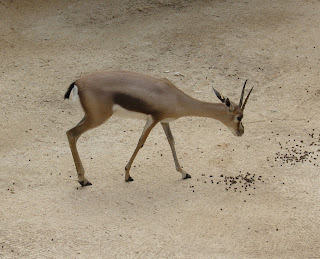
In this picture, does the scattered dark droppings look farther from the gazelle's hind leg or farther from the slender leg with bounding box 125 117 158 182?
the gazelle's hind leg

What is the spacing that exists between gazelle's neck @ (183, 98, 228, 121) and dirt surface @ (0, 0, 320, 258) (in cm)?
109

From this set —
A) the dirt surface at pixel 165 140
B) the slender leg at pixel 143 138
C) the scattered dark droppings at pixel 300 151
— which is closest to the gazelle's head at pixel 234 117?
the dirt surface at pixel 165 140

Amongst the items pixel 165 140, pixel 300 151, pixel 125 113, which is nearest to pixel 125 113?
pixel 125 113

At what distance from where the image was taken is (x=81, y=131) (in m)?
9.82

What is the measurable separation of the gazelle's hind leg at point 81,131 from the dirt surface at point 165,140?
0.22 meters

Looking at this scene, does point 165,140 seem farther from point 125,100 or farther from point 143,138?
point 125,100

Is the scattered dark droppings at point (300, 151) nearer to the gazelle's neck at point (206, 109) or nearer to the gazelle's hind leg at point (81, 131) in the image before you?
the gazelle's neck at point (206, 109)

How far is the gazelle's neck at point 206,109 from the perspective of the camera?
10.1m

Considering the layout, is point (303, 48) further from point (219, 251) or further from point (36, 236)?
point (36, 236)

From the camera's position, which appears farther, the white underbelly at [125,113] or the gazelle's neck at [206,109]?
the gazelle's neck at [206,109]

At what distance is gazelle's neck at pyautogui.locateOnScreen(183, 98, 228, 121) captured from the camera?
10.1 meters

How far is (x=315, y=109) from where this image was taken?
41.1 feet

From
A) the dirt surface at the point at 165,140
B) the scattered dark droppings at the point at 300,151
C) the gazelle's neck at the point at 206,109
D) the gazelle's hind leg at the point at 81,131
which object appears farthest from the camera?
the scattered dark droppings at the point at 300,151

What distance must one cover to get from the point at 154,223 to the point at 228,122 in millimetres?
2562
